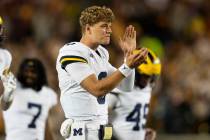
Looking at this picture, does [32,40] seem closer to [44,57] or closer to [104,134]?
[44,57]

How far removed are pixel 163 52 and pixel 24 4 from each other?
292cm

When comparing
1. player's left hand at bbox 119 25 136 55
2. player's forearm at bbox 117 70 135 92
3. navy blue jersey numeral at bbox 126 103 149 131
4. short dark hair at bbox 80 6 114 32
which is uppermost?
short dark hair at bbox 80 6 114 32

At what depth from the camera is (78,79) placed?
770cm

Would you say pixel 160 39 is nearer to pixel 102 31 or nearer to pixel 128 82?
pixel 128 82

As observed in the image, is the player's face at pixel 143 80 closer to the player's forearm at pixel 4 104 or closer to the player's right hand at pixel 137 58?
the player's forearm at pixel 4 104

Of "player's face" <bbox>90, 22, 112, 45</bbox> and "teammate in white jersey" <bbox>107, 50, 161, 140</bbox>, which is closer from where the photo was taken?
"player's face" <bbox>90, 22, 112, 45</bbox>

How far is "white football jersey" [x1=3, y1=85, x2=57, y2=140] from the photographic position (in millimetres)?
9844

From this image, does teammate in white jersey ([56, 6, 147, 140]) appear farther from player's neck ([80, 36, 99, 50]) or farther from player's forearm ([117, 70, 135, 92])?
player's forearm ([117, 70, 135, 92])

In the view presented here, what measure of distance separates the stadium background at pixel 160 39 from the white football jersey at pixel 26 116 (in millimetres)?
4387

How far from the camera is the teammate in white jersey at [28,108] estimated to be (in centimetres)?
984

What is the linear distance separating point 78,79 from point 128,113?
207 centimetres

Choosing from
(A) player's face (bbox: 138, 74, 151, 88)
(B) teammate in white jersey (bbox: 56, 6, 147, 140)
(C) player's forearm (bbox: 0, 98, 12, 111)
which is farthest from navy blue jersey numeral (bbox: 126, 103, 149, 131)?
(B) teammate in white jersey (bbox: 56, 6, 147, 140)

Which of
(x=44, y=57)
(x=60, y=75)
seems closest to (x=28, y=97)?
(x=60, y=75)

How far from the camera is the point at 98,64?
802cm
